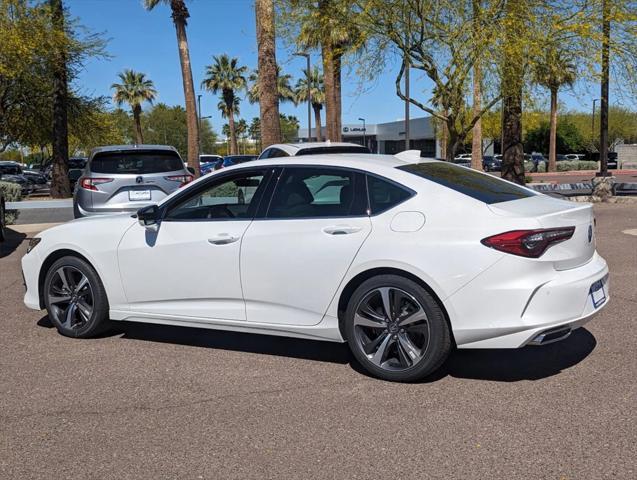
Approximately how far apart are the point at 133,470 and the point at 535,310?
2.58 metres

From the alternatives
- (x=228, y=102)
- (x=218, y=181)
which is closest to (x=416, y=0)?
(x=218, y=181)

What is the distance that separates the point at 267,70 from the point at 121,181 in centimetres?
697

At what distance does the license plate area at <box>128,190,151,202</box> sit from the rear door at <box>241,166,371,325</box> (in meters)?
5.64

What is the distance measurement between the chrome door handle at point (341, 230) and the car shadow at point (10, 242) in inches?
327

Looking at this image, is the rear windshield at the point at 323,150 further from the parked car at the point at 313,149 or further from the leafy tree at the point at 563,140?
the leafy tree at the point at 563,140

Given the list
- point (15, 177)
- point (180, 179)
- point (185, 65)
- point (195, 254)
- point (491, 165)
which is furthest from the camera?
point (491, 165)

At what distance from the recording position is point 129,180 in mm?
10617

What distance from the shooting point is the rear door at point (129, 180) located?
1052cm

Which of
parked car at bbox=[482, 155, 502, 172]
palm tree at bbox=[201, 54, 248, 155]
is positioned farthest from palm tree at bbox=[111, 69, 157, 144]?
parked car at bbox=[482, 155, 502, 172]

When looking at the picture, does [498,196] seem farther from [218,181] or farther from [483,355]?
[218,181]

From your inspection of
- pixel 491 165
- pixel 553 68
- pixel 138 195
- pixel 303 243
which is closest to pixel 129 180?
pixel 138 195

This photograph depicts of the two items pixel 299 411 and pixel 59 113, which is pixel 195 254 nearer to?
pixel 299 411

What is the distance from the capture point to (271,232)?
522cm

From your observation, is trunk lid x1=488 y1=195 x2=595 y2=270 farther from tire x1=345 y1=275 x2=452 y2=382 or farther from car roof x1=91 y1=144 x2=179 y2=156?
car roof x1=91 y1=144 x2=179 y2=156
